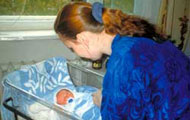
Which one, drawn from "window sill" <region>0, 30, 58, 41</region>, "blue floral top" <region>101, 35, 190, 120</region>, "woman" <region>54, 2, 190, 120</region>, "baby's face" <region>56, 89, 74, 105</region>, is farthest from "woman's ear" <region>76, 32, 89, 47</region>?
"window sill" <region>0, 30, 58, 41</region>

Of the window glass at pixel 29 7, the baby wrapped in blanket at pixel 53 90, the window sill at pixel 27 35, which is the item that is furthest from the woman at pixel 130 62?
the window glass at pixel 29 7

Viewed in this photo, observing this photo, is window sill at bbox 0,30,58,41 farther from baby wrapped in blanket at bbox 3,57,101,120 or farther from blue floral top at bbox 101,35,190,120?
blue floral top at bbox 101,35,190,120

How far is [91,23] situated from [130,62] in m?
0.20

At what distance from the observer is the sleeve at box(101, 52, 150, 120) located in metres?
0.70

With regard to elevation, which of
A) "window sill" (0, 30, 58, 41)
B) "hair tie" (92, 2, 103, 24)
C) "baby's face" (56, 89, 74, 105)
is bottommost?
"baby's face" (56, 89, 74, 105)

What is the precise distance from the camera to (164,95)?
749mm

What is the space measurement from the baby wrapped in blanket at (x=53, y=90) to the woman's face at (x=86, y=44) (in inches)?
10.0

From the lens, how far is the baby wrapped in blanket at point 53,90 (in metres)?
1.06

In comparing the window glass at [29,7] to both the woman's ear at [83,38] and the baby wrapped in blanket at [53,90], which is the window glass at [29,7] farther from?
the woman's ear at [83,38]

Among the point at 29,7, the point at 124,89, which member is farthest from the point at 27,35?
the point at 124,89

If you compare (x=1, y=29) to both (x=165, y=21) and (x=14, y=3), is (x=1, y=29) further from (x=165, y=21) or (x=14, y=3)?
(x=165, y=21)

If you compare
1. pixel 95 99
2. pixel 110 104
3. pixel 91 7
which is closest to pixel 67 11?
pixel 91 7

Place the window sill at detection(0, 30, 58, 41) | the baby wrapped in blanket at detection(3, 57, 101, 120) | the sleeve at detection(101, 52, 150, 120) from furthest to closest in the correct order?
the window sill at detection(0, 30, 58, 41) < the baby wrapped in blanket at detection(3, 57, 101, 120) < the sleeve at detection(101, 52, 150, 120)

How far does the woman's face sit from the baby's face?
14.4 inches
